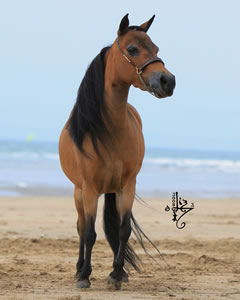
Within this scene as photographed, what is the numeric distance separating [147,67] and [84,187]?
49.0 inches

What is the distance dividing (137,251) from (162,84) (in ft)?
12.8

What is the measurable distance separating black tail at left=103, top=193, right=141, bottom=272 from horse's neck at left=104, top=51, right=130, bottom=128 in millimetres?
1057

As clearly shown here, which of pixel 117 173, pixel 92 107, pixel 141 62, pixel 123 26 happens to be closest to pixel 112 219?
pixel 117 173

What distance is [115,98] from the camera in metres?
5.03

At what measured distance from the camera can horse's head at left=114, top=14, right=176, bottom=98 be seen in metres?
4.40

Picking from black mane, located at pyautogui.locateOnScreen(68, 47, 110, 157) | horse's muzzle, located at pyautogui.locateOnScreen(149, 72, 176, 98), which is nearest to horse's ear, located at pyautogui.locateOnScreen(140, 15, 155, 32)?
black mane, located at pyautogui.locateOnScreen(68, 47, 110, 157)

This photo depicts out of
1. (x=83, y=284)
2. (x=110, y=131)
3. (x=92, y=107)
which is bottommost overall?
(x=83, y=284)

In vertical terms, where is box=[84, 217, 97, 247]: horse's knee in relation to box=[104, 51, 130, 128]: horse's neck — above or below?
below

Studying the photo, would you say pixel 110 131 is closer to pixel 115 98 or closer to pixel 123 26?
pixel 115 98

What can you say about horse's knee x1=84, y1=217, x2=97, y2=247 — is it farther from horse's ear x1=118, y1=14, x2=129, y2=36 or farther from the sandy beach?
horse's ear x1=118, y1=14, x2=129, y2=36

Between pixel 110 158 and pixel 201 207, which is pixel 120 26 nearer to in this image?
pixel 110 158

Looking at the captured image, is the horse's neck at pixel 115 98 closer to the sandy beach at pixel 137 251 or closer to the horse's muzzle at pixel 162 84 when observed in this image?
the horse's muzzle at pixel 162 84

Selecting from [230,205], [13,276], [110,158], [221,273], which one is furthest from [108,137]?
[230,205]

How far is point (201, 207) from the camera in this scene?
44.8 ft
